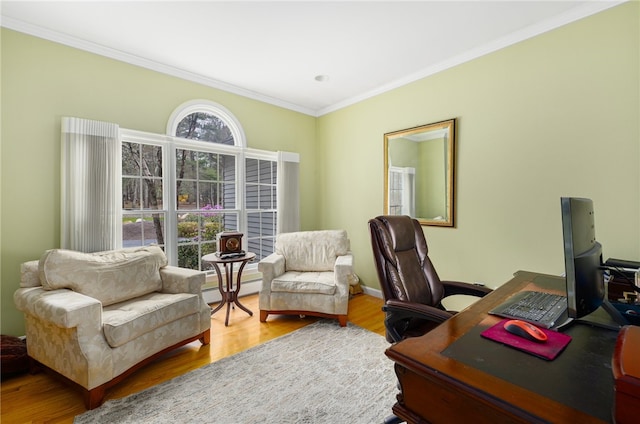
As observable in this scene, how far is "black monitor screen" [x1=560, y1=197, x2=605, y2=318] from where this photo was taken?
0.91 meters

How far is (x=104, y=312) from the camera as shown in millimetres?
2055

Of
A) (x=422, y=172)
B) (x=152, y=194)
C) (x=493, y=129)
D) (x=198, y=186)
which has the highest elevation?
(x=493, y=129)

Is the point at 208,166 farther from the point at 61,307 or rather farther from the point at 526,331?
the point at 526,331

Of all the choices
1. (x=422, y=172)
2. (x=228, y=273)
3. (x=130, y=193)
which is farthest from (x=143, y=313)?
(x=422, y=172)

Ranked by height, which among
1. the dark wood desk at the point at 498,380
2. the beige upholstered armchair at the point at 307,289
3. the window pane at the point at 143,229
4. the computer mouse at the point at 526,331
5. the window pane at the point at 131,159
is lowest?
the beige upholstered armchair at the point at 307,289

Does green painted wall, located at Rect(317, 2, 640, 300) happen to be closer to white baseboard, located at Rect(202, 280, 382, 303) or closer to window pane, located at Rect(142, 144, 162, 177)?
white baseboard, located at Rect(202, 280, 382, 303)

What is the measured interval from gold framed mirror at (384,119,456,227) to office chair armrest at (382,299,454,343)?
1807mm

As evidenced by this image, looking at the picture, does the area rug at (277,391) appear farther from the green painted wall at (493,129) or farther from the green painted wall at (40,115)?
the green painted wall at (40,115)

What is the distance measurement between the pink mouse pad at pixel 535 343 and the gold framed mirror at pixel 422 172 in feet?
7.20

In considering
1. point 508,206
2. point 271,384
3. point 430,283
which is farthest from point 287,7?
point 271,384

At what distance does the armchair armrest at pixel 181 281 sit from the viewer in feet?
8.07

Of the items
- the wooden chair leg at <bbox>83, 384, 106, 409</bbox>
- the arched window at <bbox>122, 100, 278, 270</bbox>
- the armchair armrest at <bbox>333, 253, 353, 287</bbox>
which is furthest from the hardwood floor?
the arched window at <bbox>122, 100, 278, 270</bbox>

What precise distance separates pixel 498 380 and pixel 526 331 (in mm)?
312

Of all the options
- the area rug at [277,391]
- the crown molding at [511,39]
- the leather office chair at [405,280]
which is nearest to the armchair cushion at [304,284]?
the area rug at [277,391]
